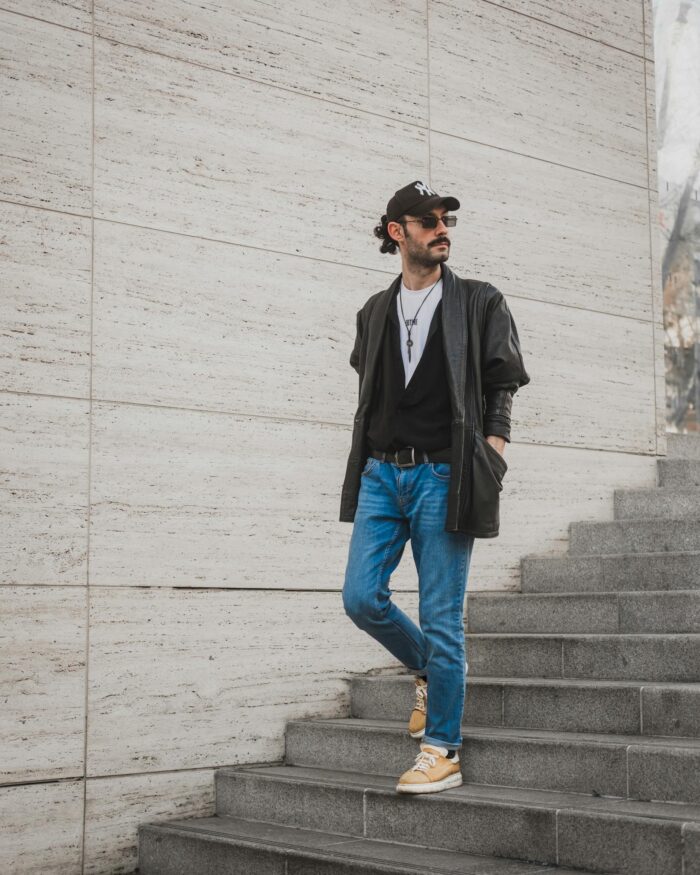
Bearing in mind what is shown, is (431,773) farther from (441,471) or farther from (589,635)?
(589,635)

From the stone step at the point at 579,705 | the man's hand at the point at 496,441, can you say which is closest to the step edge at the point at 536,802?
the stone step at the point at 579,705

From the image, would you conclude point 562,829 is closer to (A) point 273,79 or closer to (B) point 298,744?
(B) point 298,744

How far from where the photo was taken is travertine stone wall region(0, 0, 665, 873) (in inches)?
210

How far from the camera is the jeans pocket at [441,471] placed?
4.52m

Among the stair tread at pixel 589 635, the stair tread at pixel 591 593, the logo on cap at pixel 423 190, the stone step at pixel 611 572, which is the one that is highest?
the logo on cap at pixel 423 190

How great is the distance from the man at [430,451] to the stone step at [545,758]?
0.63 ft

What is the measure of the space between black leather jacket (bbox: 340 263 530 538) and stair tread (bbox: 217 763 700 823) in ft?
3.10

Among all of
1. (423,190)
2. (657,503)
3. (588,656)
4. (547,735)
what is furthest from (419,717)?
(657,503)

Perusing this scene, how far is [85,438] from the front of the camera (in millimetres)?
5469

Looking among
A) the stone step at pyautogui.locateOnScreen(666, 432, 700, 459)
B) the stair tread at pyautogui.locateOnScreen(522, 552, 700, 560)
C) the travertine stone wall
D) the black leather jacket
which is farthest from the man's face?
the stone step at pyautogui.locateOnScreen(666, 432, 700, 459)

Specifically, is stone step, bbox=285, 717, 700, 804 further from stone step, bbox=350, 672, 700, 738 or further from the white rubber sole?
the white rubber sole

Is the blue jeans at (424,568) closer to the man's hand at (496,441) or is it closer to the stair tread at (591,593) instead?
the man's hand at (496,441)

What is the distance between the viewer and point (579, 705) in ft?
16.3

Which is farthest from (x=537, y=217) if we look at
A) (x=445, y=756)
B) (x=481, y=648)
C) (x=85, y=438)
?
(x=445, y=756)
